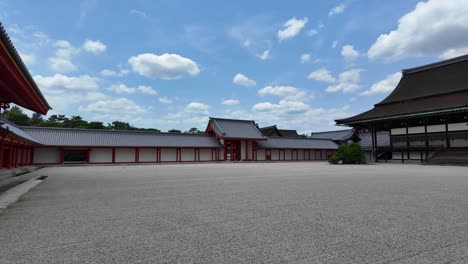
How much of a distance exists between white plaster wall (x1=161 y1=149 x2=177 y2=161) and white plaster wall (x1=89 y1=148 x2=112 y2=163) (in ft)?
17.6

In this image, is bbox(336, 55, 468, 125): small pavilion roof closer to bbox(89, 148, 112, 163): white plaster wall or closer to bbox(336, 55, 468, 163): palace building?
bbox(336, 55, 468, 163): palace building

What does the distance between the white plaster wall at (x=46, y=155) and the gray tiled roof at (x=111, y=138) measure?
969 millimetres

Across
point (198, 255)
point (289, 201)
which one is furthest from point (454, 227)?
point (198, 255)

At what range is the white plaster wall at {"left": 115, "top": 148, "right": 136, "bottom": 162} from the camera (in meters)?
29.3

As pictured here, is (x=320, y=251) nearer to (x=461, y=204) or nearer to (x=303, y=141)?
(x=461, y=204)

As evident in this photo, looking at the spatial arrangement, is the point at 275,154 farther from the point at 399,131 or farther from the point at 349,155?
the point at 399,131

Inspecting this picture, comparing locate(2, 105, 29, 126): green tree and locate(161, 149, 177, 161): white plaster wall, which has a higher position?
locate(2, 105, 29, 126): green tree

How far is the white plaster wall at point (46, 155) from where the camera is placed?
25.9m

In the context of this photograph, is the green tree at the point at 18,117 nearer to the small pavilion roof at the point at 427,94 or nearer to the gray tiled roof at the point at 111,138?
the gray tiled roof at the point at 111,138

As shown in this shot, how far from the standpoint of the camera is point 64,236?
3.94 meters

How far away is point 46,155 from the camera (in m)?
26.3

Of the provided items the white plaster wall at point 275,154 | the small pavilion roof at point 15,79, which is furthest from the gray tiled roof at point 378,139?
the small pavilion roof at point 15,79

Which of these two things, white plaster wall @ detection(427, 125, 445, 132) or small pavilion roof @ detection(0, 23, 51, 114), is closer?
small pavilion roof @ detection(0, 23, 51, 114)

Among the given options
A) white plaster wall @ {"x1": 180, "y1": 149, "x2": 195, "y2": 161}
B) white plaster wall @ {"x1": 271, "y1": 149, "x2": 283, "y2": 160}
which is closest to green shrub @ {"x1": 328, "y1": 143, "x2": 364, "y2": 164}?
white plaster wall @ {"x1": 271, "y1": 149, "x2": 283, "y2": 160}
